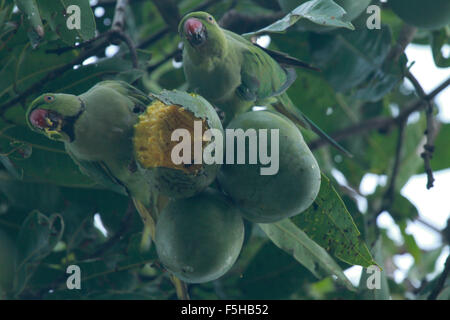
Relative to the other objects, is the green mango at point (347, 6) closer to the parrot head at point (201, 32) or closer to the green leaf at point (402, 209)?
the parrot head at point (201, 32)

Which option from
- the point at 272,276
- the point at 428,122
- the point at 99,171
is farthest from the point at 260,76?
the point at 272,276

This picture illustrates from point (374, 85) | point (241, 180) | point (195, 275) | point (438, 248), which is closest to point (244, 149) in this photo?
point (241, 180)

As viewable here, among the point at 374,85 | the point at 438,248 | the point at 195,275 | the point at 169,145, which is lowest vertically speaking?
the point at 438,248

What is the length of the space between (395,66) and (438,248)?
1.39 meters

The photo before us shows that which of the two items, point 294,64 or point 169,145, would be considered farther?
point 294,64

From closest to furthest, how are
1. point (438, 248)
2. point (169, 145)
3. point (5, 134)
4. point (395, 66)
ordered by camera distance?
1. point (169, 145)
2. point (5, 134)
3. point (395, 66)
4. point (438, 248)

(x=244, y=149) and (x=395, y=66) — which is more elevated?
(x=244, y=149)

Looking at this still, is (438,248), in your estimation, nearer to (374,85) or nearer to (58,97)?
(374,85)

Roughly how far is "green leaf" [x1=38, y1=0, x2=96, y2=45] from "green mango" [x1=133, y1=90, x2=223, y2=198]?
36 centimetres

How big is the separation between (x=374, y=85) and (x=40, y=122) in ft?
3.80

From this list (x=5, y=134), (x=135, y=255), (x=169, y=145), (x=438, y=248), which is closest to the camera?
(x=169, y=145)

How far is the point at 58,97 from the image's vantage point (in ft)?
3.69

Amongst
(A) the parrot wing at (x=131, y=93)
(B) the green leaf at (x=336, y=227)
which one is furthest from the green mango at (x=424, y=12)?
(A) the parrot wing at (x=131, y=93)
